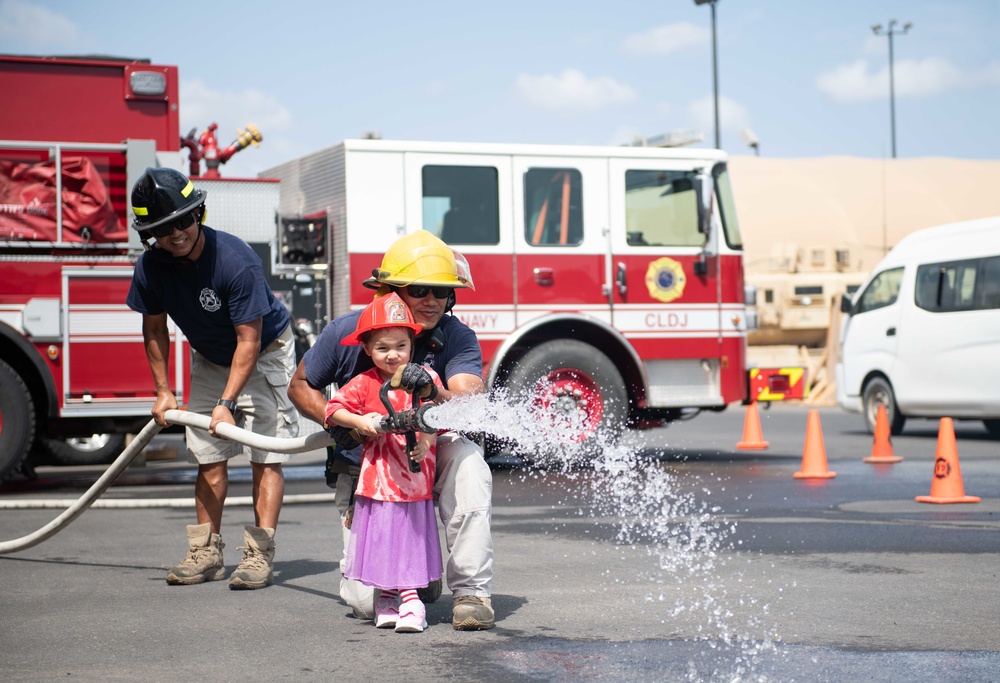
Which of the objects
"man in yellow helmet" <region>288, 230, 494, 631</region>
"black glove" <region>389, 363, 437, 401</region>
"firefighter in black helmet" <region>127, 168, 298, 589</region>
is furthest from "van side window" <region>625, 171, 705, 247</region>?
"black glove" <region>389, 363, 437, 401</region>

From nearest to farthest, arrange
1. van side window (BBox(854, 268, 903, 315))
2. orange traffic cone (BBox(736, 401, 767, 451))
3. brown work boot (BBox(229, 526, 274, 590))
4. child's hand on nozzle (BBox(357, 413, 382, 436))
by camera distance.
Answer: child's hand on nozzle (BBox(357, 413, 382, 436)), brown work boot (BBox(229, 526, 274, 590)), orange traffic cone (BBox(736, 401, 767, 451)), van side window (BBox(854, 268, 903, 315))

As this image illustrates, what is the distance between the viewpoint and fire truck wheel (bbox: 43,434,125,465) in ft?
43.7

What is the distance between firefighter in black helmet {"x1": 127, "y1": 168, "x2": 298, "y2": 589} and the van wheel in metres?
11.0

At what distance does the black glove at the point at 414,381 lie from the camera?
471 centimetres

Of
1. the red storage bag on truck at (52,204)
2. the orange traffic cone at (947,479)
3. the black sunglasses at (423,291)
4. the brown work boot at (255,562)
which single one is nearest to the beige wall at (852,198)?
the orange traffic cone at (947,479)

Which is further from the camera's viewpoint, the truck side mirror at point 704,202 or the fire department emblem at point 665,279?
the truck side mirror at point 704,202

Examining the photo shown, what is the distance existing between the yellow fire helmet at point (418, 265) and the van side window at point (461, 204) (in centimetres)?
659

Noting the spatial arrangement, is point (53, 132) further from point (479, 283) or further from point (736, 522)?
point (736, 522)

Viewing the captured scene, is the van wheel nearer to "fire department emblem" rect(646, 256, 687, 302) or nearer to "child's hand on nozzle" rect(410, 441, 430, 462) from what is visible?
"fire department emblem" rect(646, 256, 687, 302)

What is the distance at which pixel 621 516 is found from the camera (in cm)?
892

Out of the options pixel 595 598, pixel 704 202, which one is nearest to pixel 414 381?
pixel 595 598

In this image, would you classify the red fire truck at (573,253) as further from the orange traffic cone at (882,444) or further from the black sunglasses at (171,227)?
the black sunglasses at (171,227)

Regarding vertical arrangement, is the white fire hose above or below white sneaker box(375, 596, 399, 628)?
above

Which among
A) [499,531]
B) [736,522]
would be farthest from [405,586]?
[736,522]
